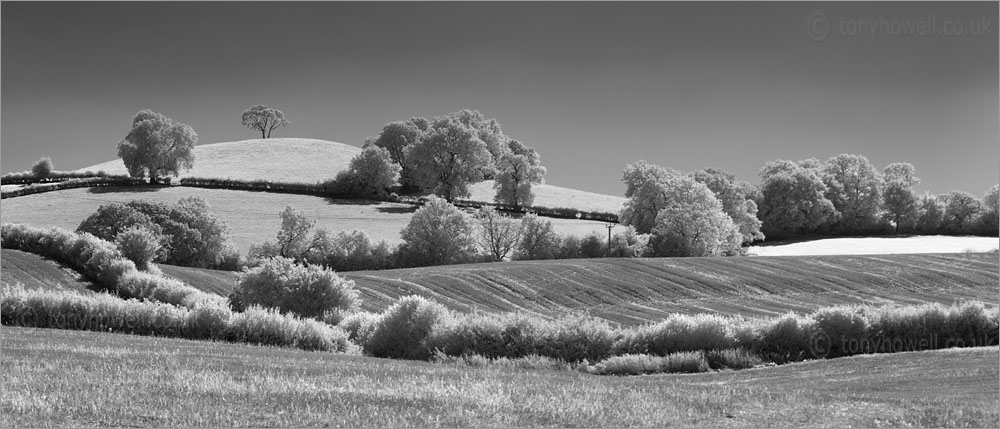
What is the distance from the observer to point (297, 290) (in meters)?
33.4

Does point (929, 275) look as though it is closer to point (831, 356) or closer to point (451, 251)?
point (451, 251)

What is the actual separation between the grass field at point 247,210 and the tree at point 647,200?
136 inches

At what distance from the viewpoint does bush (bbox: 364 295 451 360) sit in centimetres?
2614

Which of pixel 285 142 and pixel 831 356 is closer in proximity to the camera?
pixel 831 356

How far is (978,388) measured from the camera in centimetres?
1494

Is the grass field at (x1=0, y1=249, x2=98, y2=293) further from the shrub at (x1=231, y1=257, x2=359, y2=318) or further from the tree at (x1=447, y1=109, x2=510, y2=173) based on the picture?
the tree at (x1=447, y1=109, x2=510, y2=173)

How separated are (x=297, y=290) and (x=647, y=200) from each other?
197ft

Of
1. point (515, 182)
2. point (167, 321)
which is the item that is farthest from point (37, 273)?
point (515, 182)

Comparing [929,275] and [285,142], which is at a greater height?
[285,142]

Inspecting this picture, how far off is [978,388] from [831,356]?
10485mm

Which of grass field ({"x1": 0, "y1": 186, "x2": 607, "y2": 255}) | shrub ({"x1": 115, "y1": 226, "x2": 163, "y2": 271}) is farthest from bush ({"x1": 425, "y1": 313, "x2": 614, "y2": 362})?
grass field ({"x1": 0, "y1": 186, "x2": 607, "y2": 255})

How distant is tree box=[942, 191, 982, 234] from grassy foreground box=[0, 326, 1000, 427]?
103122mm

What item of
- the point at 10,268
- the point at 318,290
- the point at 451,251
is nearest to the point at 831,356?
the point at 318,290

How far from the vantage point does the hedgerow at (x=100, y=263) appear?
118ft
